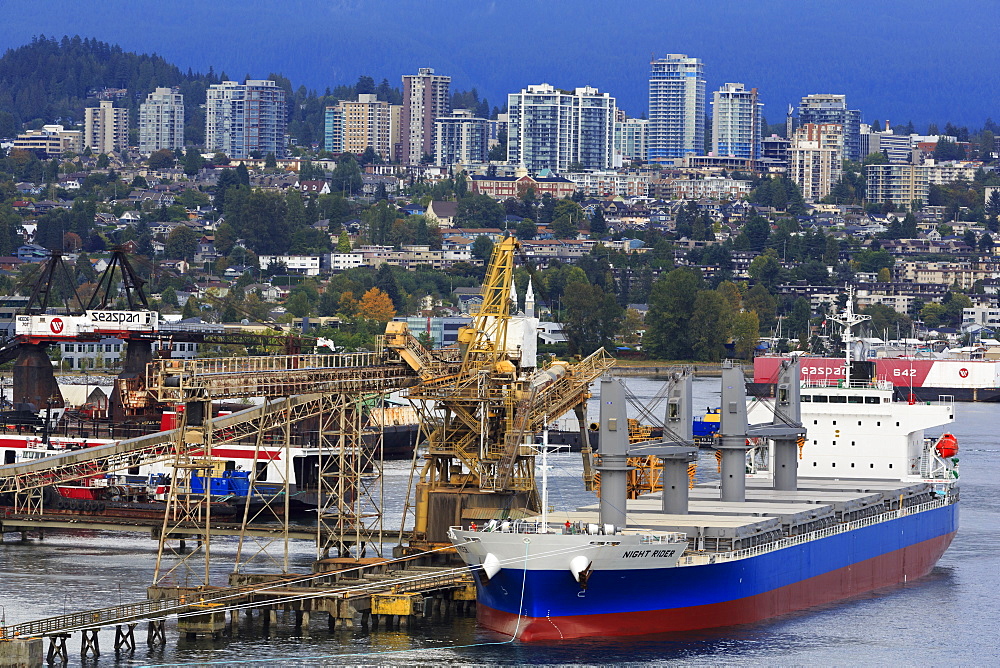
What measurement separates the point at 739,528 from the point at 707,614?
2292mm

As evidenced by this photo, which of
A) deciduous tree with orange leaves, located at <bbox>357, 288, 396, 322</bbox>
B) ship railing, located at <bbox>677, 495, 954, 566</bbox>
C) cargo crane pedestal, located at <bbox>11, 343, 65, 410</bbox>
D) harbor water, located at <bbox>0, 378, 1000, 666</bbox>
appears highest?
deciduous tree with orange leaves, located at <bbox>357, 288, 396, 322</bbox>

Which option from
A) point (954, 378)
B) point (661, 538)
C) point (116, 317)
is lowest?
point (661, 538)

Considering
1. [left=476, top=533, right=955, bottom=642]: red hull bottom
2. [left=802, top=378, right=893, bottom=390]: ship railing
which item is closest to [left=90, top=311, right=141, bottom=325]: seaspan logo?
[left=802, top=378, right=893, bottom=390]: ship railing

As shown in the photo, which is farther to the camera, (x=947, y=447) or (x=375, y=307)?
(x=375, y=307)

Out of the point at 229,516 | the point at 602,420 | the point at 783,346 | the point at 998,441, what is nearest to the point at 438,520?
the point at 602,420

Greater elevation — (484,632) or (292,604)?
(292,604)

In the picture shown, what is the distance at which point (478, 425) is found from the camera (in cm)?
5344

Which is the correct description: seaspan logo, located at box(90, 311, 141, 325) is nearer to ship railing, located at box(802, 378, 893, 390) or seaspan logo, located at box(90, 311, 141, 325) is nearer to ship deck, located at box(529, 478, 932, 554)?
ship deck, located at box(529, 478, 932, 554)

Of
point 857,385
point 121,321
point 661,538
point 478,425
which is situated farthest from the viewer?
point 121,321

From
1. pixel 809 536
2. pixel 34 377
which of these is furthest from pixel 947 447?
pixel 34 377

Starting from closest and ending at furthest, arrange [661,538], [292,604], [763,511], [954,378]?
[661,538], [292,604], [763,511], [954,378]

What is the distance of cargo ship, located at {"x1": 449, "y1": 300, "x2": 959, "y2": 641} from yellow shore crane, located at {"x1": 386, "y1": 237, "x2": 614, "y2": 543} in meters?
1.49

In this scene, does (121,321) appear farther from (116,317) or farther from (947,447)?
(947,447)

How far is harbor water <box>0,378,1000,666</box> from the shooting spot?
45.3m
